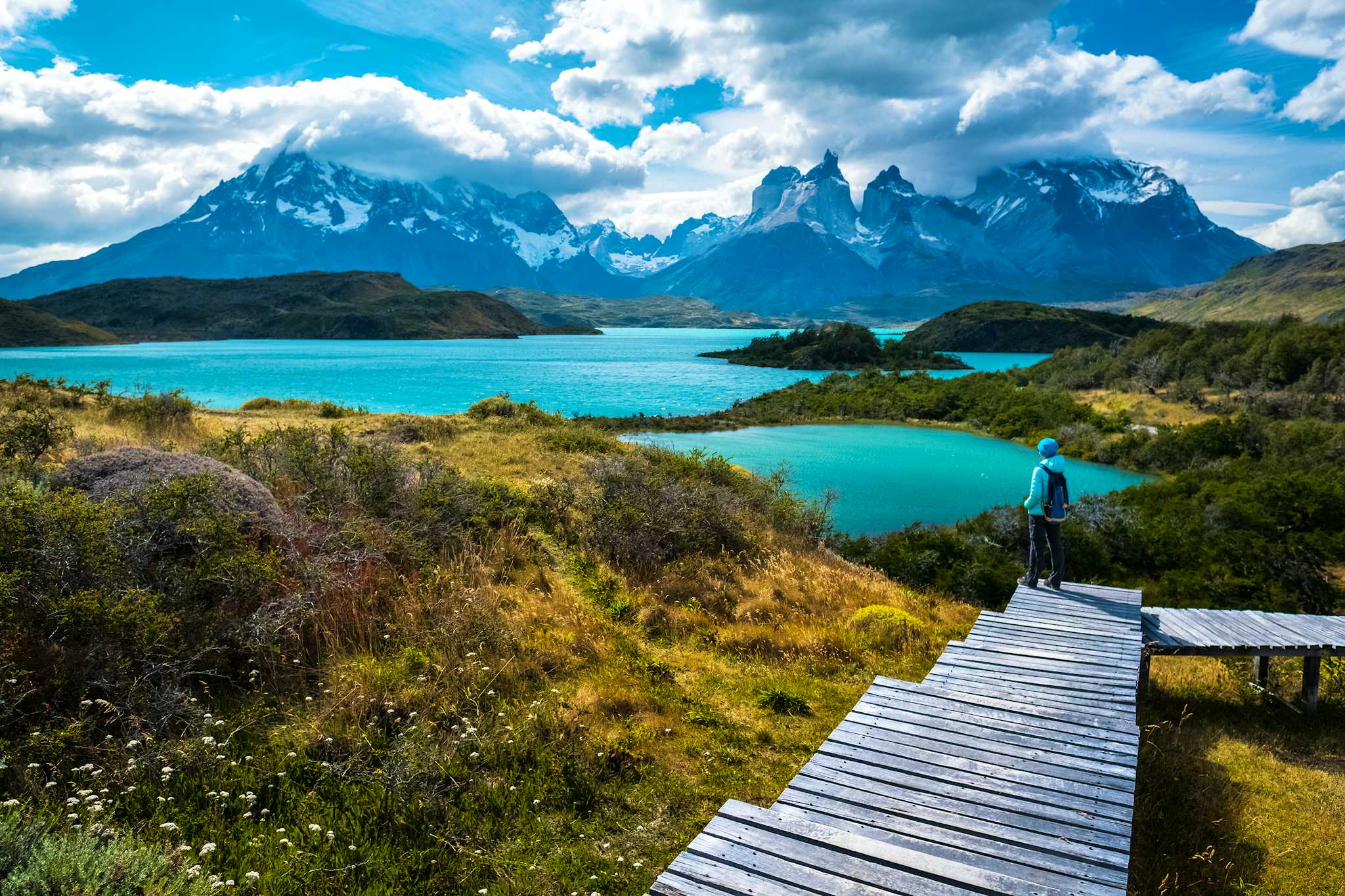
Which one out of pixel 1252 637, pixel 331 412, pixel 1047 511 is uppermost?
pixel 331 412

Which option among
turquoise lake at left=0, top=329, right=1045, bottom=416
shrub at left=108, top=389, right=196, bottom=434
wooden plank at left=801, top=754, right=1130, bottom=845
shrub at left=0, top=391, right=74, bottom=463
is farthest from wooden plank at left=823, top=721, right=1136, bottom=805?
turquoise lake at left=0, top=329, right=1045, bottom=416

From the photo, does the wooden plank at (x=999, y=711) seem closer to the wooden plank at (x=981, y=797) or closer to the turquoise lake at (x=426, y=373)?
the wooden plank at (x=981, y=797)

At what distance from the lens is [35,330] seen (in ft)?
458

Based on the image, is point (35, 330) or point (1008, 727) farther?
point (35, 330)

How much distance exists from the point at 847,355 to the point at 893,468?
3207 inches

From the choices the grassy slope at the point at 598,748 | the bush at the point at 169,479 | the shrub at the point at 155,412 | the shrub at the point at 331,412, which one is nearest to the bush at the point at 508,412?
the shrub at the point at 331,412

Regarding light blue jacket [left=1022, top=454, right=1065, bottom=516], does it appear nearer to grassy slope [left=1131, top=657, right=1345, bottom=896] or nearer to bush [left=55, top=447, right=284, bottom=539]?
grassy slope [left=1131, top=657, right=1345, bottom=896]

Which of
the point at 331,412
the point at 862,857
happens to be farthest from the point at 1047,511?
the point at 331,412

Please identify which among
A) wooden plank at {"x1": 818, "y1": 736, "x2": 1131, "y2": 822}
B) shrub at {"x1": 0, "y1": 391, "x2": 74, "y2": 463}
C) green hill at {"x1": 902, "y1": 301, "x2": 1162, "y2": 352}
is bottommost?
wooden plank at {"x1": 818, "y1": 736, "x2": 1131, "y2": 822}

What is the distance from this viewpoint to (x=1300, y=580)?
1998 cm

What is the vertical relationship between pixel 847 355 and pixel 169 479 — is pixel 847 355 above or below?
above

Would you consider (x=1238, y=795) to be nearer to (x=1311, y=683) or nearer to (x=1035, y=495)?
(x=1311, y=683)

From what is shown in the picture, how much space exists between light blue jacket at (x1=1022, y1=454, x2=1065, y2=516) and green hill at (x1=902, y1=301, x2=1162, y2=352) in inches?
5799

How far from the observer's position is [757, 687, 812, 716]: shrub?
8.59 m
